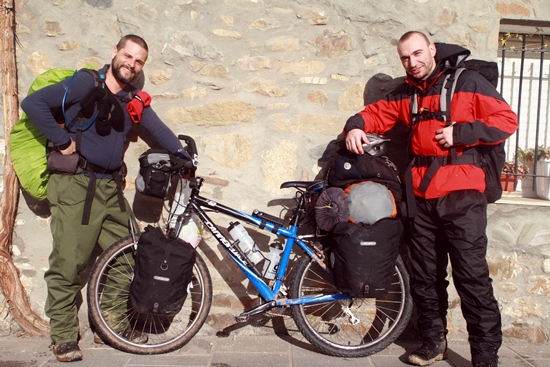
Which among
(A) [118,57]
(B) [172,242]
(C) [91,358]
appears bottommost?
(C) [91,358]

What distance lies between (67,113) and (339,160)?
188 centimetres

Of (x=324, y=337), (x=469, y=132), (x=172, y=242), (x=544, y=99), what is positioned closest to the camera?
(x=469, y=132)

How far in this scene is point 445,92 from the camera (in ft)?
10.3

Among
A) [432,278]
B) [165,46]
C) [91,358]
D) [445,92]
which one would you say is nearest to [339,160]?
[445,92]

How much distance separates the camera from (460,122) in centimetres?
313

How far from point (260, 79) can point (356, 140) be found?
0.96 m

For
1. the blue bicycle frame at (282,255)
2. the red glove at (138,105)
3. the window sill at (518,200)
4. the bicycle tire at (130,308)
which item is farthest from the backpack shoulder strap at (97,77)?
the window sill at (518,200)

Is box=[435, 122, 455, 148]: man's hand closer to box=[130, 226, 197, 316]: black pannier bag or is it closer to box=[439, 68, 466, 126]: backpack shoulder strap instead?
box=[439, 68, 466, 126]: backpack shoulder strap

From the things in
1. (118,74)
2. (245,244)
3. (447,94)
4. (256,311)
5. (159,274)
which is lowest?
(256,311)

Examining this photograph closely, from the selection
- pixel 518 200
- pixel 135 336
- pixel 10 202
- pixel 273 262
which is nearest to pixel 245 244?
pixel 273 262

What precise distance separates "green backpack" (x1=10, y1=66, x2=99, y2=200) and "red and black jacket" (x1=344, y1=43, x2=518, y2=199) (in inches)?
91.3

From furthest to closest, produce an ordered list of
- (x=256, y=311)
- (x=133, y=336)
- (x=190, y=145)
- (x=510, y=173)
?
(x=510, y=173) → (x=133, y=336) → (x=190, y=145) → (x=256, y=311)

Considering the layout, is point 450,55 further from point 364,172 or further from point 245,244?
point 245,244

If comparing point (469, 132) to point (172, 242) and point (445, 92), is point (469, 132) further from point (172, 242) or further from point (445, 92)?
point (172, 242)
